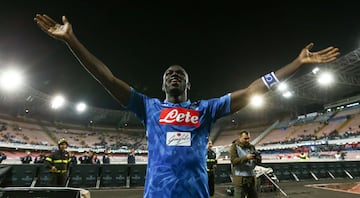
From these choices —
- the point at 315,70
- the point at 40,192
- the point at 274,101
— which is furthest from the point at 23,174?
the point at 274,101

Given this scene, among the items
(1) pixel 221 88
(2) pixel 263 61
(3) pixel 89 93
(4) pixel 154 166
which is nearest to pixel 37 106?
(3) pixel 89 93

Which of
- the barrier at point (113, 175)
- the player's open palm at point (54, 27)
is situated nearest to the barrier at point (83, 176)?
the barrier at point (113, 175)

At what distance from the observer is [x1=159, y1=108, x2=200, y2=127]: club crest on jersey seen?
1832 mm

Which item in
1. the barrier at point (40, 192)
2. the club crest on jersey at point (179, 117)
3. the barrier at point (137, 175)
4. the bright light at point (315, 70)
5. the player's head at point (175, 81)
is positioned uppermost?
the bright light at point (315, 70)

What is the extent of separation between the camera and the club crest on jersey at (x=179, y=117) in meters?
1.83

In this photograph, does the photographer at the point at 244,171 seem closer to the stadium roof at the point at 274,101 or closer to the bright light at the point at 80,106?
the stadium roof at the point at 274,101

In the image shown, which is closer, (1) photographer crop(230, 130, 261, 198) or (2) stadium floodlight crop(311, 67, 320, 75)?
(1) photographer crop(230, 130, 261, 198)

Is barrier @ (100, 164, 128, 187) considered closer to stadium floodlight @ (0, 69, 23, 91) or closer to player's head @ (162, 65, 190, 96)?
player's head @ (162, 65, 190, 96)

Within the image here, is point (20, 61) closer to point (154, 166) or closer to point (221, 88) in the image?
point (221, 88)

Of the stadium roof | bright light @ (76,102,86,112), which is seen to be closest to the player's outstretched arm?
the stadium roof

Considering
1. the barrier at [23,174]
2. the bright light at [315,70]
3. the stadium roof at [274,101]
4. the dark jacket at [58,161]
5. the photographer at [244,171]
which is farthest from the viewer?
the stadium roof at [274,101]

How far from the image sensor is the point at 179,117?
1.84 m

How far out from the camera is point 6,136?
3184 centimetres

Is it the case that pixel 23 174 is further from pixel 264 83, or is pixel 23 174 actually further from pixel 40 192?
pixel 264 83
